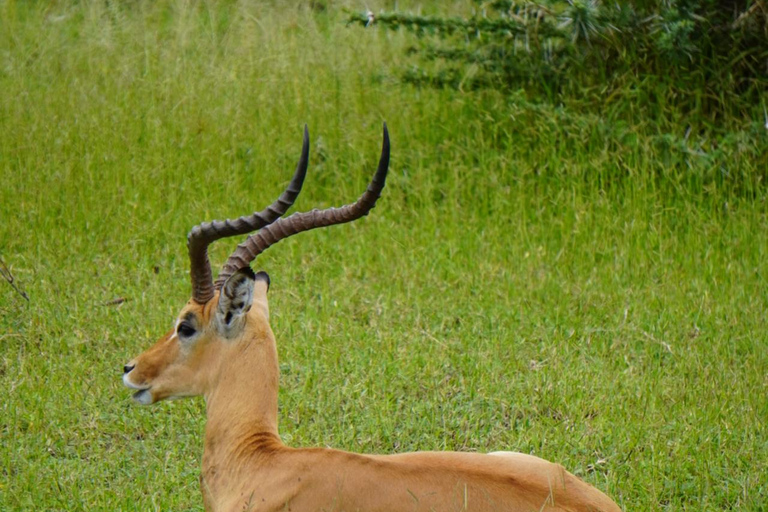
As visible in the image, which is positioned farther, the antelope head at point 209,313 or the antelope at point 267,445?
the antelope head at point 209,313

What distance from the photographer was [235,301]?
146 inches

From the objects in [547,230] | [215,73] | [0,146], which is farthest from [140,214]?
[547,230]

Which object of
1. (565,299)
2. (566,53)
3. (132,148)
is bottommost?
A: (565,299)

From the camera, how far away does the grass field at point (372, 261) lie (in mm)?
4617

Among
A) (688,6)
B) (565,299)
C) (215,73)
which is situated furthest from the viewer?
(215,73)

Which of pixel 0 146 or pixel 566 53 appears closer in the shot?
pixel 0 146

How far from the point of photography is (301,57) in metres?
8.70

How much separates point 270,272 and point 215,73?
260cm

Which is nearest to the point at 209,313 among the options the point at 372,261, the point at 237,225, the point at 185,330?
the point at 185,330

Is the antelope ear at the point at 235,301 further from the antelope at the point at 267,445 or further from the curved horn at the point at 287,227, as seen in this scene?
the curved horn at the point at 287,227

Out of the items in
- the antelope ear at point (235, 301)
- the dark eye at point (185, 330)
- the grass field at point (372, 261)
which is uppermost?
the antelope ear at point (235, 301)

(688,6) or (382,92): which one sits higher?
(688,6)

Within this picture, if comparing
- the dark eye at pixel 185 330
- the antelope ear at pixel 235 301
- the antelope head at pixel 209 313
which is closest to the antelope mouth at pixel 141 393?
the antelope head at pixel 209 313

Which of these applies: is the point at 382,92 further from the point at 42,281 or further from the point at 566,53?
the point at 42,281
